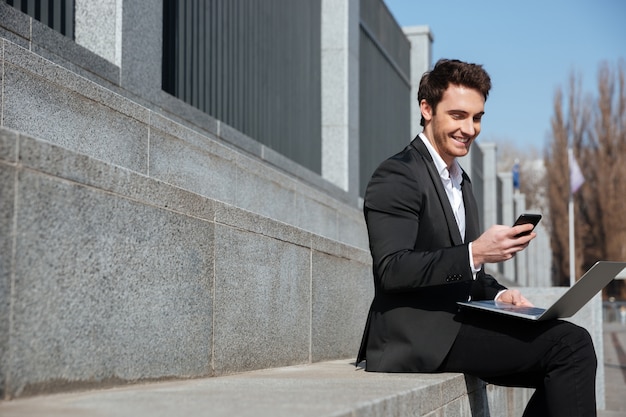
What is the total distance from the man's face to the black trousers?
75 centimetres

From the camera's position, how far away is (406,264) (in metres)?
4.12

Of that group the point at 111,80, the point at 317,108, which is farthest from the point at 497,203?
the point at 111,80

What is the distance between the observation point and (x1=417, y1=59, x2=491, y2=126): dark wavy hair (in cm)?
450

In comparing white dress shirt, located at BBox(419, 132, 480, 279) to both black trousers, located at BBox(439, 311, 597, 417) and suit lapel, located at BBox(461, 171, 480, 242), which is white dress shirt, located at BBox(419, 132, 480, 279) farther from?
black trousers, located at BBox(439, 311, 597, 417)

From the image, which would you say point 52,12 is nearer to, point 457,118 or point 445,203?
point 457,118

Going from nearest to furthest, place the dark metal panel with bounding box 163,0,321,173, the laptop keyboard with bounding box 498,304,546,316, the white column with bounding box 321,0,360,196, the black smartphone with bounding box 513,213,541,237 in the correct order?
the black smartphone with bounding box 513,213,541,237
the laptop keyboard with bounding box 498,304,546,316
the dark metal panel with bounding box 163,0,321,173
the white column with bounding box 321,0,360,196

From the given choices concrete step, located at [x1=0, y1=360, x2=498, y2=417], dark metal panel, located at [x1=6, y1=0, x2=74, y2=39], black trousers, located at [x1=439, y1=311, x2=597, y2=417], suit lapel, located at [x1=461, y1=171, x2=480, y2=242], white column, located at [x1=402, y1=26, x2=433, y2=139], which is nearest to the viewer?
concrete step, located at [x1=0, y1=360, x2=498, y2=417]

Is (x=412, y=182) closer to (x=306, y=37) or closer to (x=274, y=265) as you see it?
(x=274, y=265)

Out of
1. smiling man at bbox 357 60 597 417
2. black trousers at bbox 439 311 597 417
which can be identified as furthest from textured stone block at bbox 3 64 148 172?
black trousers at bbox 439 311 597 417

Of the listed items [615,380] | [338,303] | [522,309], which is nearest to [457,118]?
[522,309]

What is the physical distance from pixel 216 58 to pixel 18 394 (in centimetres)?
580

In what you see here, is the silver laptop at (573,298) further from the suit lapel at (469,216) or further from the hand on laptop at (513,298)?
the suit lapel at (469,216)

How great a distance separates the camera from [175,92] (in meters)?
7.59

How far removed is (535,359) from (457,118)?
43.9 inches
